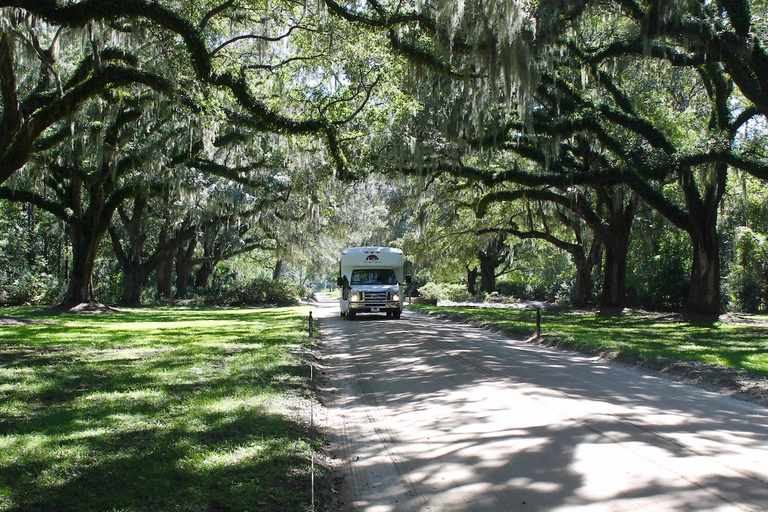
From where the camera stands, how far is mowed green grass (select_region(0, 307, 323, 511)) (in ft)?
13.7

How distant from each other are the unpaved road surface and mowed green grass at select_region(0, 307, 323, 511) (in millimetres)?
618

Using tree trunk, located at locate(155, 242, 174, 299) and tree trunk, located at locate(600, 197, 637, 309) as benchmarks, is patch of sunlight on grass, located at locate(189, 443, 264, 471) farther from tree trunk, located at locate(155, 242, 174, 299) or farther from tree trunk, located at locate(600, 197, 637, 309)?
tree trunk, located at locate(155, 242, 174, 299)

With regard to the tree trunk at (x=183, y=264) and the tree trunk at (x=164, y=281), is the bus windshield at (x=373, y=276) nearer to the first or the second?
the tree trunk at (x=164, y=281)

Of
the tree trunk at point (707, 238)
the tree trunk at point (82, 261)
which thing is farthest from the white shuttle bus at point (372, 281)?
the tree trunk at point (707, 238)

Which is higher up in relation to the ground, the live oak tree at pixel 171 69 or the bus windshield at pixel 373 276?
the live oak tree at pixel 171 69

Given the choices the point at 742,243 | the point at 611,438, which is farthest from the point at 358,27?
the point at 742,243

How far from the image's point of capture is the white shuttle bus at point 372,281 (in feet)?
82.6

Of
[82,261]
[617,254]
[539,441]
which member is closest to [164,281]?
[82,261]

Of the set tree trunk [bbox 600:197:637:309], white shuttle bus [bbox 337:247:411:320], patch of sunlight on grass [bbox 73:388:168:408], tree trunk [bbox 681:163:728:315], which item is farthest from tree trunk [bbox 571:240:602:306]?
patch of sunlight on grass [bbox 73:388:168:408]

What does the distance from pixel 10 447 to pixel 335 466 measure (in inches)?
107

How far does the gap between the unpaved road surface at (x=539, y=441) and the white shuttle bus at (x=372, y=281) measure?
1457 centimetres

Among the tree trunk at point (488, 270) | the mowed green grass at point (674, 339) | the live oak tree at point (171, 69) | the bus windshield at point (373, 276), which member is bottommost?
the mowed green grass at point (674, 339)

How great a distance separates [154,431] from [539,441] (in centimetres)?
365

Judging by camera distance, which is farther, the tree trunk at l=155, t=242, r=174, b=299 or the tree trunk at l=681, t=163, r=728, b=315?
the tree trunk at l=155, t=242, r=174, b=299
